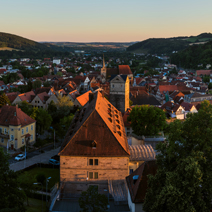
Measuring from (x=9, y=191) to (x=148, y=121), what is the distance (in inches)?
1102

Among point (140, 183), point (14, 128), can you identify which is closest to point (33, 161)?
point (14, 128)

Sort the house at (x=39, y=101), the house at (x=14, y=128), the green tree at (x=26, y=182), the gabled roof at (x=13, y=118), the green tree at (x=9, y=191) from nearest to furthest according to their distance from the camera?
the green tree at (x=9, y=191) < the green tree at (x=26, y=182) < the house at (x=14, y=128) < the gabled roof at (x=13, y=118) < the house at (x=39, y=101)

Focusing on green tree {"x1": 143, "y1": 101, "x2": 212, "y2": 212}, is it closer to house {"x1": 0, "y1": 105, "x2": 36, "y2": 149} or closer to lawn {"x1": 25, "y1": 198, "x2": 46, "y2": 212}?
lawn {"x1": 25, "y1": 198, "x2": 46, "y2": 212}

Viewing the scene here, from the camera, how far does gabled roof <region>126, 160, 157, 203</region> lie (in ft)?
72.4

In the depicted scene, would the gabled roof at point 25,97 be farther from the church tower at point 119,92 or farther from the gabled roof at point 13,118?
the church tower at point 119,92

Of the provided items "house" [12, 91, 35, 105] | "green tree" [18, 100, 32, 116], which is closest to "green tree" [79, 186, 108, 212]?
"green tree" [18, 100, 32, 116]

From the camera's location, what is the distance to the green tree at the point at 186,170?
15758mm

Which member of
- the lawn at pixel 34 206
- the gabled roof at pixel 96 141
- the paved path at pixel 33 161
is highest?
the gabled roof at pixel 96 141

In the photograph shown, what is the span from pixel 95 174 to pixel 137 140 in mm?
17215

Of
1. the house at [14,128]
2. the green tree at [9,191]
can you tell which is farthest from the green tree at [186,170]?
the house at [14,128]

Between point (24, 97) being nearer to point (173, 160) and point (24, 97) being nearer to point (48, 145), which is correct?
point (48, 145)

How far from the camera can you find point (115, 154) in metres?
27.7

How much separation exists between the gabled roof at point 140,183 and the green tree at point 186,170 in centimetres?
371

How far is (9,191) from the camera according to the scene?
22172 millimetres
